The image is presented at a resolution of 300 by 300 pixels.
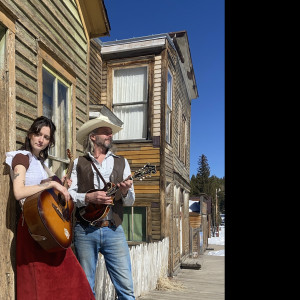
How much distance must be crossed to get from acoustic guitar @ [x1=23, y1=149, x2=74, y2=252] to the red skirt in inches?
5.1

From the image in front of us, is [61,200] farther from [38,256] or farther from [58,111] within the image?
[58,111]

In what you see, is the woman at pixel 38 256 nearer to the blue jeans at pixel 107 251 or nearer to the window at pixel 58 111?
the blue jeans at pixel 107 251

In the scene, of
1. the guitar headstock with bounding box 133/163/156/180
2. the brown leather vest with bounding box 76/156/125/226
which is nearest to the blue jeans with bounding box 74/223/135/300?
the brown leather vest with bounding box 76/156/125/226

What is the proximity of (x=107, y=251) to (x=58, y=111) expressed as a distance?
2.30 m

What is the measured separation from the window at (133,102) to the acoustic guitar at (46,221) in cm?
777

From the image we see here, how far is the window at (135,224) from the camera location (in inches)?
392

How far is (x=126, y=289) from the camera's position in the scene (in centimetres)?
307

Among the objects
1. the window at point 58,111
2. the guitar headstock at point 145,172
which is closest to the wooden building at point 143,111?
the window at point 58,111

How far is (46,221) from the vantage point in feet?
8.01

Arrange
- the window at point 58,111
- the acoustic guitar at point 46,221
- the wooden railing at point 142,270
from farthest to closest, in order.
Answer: the wooden railing at point 142,270 → the window at point 58,111 → the acoustic guitar at point 46,221

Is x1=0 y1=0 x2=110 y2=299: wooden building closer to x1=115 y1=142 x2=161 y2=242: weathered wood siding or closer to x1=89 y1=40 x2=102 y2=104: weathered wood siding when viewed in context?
x1=89 y1=40 x2=102 y2=104: weathered wood siding
